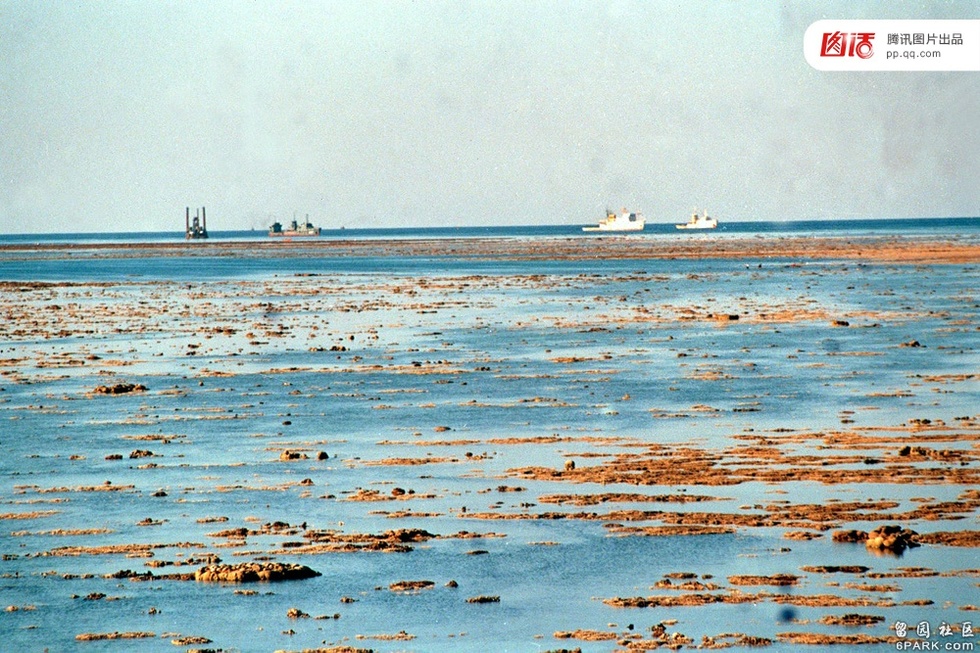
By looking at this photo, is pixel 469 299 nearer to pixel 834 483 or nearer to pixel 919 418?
pixel 919 418

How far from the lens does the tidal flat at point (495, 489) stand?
627 inches

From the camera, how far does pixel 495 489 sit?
899 inches

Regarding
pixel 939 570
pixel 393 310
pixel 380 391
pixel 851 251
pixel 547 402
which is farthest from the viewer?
pixel 851 251

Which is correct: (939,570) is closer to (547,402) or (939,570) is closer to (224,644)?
(224,644)

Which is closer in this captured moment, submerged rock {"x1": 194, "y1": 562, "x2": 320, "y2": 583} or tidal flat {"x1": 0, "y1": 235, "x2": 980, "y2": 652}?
tidal flat {"x1": 0, "y1": 235, "x2": 980, "y2": 652}

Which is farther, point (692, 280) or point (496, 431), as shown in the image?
point (692, 280)

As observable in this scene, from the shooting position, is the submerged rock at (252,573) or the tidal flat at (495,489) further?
the submerged rock at (252,573)

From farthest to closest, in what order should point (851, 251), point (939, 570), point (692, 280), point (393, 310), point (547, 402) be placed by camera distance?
1. point (851, 251)
2. point (692, 280)
3. point (393, 310)
4. point (547, 402)
5. point (939, 570)

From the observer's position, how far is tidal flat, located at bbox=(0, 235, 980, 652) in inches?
627

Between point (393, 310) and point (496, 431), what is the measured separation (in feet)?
122

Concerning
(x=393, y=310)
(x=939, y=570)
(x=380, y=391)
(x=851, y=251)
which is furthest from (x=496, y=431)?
(x=851, y=251)

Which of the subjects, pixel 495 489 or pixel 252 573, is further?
pixel 495 489

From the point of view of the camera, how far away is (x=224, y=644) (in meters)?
15.2

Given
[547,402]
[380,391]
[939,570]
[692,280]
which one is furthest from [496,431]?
[692,280]
